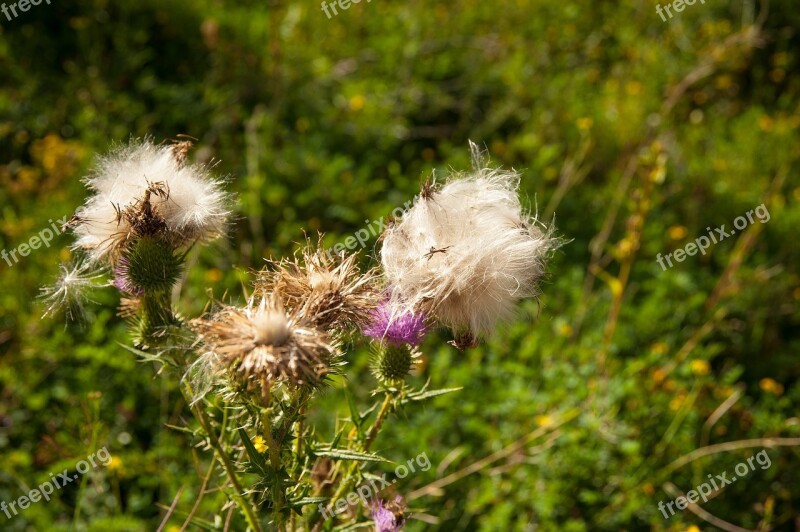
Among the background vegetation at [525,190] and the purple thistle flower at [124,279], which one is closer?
the purple thistle flower at [124,279]

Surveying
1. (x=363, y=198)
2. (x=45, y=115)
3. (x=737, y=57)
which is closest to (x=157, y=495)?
(x=363, y=198)

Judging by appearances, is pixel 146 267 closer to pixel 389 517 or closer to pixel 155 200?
pixel 155 200

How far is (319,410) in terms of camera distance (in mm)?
2992

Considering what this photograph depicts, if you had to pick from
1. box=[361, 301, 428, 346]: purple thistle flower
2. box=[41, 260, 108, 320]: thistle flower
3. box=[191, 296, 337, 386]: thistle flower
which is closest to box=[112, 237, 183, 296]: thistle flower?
box=[41, 260, 108, 320]: thistle flower

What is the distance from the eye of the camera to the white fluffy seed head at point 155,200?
146 cm

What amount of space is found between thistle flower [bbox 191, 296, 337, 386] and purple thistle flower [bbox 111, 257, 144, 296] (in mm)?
300

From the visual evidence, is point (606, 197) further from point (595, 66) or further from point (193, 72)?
point (193, 72)

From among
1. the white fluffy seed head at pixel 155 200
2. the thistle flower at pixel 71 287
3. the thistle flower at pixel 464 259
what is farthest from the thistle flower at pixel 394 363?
the thistle flower at pixel 71 287

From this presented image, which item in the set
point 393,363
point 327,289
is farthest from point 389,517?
point 327,289

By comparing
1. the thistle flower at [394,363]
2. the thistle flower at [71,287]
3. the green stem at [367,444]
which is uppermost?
the thistle flower at [71,287]

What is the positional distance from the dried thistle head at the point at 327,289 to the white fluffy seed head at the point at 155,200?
0.73 feet

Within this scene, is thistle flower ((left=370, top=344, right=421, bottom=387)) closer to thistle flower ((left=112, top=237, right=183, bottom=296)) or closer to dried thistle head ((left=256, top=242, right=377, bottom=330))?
dried thistle head ((left=256, top=242, right=377, bottom=330))

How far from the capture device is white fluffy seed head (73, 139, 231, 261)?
4.80 feet

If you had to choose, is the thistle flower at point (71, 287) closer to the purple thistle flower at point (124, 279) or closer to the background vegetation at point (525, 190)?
the purple thistle flower at point (124, 279)
